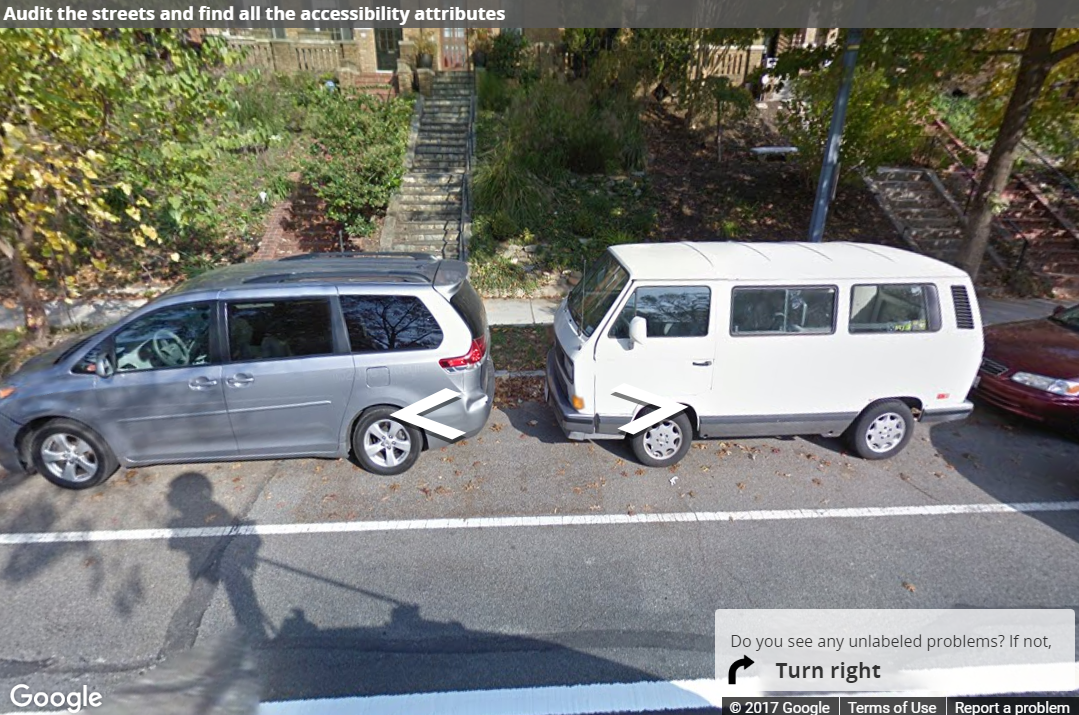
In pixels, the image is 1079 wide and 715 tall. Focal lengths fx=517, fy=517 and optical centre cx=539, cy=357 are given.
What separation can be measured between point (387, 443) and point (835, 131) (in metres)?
7.59

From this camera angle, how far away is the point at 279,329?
4375 millimetres

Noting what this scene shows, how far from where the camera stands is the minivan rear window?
4.54 meters

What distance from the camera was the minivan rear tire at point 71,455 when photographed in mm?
4320

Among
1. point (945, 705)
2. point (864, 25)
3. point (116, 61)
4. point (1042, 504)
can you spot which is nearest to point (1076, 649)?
point (945, 705)

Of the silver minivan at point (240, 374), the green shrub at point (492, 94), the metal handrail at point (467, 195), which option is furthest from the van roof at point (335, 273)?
the green shrub at point (492, 94)

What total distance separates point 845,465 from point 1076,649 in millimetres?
1987

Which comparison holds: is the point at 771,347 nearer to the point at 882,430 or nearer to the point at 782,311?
the point at 782,311

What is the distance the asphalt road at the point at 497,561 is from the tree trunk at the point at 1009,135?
474 centimetres

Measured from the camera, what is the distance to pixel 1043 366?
542 cm

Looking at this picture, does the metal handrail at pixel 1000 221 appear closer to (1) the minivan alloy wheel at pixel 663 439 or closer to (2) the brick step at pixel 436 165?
(1) the minivan alloy wheel at pixel 663 439

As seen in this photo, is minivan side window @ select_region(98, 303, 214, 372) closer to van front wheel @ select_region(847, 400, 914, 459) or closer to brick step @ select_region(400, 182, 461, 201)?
van front wheel @ select_region(847, 400, 914, 459)

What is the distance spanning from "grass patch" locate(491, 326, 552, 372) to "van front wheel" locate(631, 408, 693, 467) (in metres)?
2.06

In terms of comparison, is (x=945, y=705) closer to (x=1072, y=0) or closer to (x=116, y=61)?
(x=116, y=61)

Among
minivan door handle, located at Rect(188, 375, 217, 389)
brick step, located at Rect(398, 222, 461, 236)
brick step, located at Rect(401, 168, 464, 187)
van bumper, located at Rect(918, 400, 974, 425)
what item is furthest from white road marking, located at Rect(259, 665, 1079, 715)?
brick step, located at Rect(401, 168, 464, 187)
